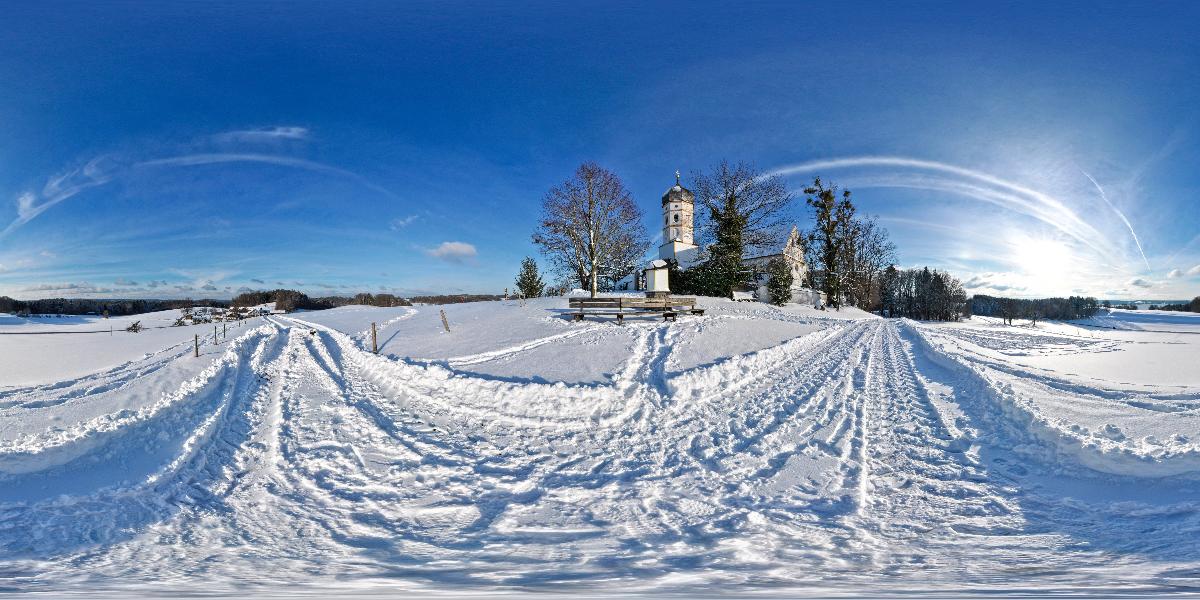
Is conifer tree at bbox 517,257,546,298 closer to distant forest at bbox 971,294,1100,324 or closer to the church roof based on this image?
the church roof

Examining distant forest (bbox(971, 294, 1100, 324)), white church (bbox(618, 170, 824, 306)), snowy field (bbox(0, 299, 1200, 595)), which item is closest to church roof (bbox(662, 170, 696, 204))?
white church (bbox(618, 170, 824, 306))

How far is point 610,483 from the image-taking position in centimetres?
468

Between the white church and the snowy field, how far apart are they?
32.2m

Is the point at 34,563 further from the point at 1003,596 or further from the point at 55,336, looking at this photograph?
the point at 55,336

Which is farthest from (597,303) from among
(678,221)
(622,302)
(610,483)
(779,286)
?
(678,221)

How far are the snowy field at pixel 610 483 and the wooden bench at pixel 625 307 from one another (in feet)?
28.6

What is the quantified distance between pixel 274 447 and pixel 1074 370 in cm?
1673

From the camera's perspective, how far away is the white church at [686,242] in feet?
137

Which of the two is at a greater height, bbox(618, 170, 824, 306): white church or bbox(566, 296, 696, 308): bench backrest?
bbox(618, 170, 824, 306): white church

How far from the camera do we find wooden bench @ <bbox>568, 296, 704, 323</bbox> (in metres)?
18.8

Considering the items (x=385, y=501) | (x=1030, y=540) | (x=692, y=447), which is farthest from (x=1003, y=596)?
(x=385, y=501)

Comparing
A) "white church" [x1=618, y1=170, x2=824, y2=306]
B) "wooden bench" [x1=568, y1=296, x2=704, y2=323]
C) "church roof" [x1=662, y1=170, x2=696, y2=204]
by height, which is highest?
"church roof" [x1=662, y1=170, x2=696, y2=204]

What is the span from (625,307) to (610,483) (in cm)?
1464

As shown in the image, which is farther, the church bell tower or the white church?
the church bell tower
